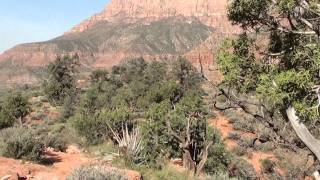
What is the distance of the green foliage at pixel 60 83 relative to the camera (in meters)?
48.4

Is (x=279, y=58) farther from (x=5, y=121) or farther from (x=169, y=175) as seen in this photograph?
(x=5, y=121)

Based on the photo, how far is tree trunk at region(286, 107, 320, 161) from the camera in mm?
10211

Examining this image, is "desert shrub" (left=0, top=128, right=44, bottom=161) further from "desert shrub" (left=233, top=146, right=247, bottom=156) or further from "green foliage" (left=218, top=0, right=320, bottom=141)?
"desert shrub" (left=233, top=146, right=247, bottom=156)

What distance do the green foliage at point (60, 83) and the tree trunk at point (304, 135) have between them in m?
37.8

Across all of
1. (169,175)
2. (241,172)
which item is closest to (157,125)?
(241,172)

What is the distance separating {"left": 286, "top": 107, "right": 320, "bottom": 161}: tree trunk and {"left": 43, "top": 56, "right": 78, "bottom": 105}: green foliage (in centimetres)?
3775

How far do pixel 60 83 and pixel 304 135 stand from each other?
140 ft

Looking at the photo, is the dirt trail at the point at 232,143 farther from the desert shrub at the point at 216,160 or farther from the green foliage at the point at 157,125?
the green foliage at the point at 157,125

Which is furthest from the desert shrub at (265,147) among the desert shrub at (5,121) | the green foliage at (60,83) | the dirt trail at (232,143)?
the green foliage at (60,83)

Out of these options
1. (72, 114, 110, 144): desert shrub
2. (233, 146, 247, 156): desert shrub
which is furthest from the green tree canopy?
(233, 146, 247, 156): desert shrub

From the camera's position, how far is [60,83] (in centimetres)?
5094

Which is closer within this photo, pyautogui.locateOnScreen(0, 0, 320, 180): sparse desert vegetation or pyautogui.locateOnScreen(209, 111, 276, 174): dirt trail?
pyautogui.locateOnScreen(0, 0, 320, 180): sparse desert vegetation

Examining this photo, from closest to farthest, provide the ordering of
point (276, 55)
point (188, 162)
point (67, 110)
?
point (276, 55), point (188, 162), point (67, 110)

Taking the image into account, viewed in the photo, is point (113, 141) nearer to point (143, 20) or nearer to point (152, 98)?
point (152, 98)
